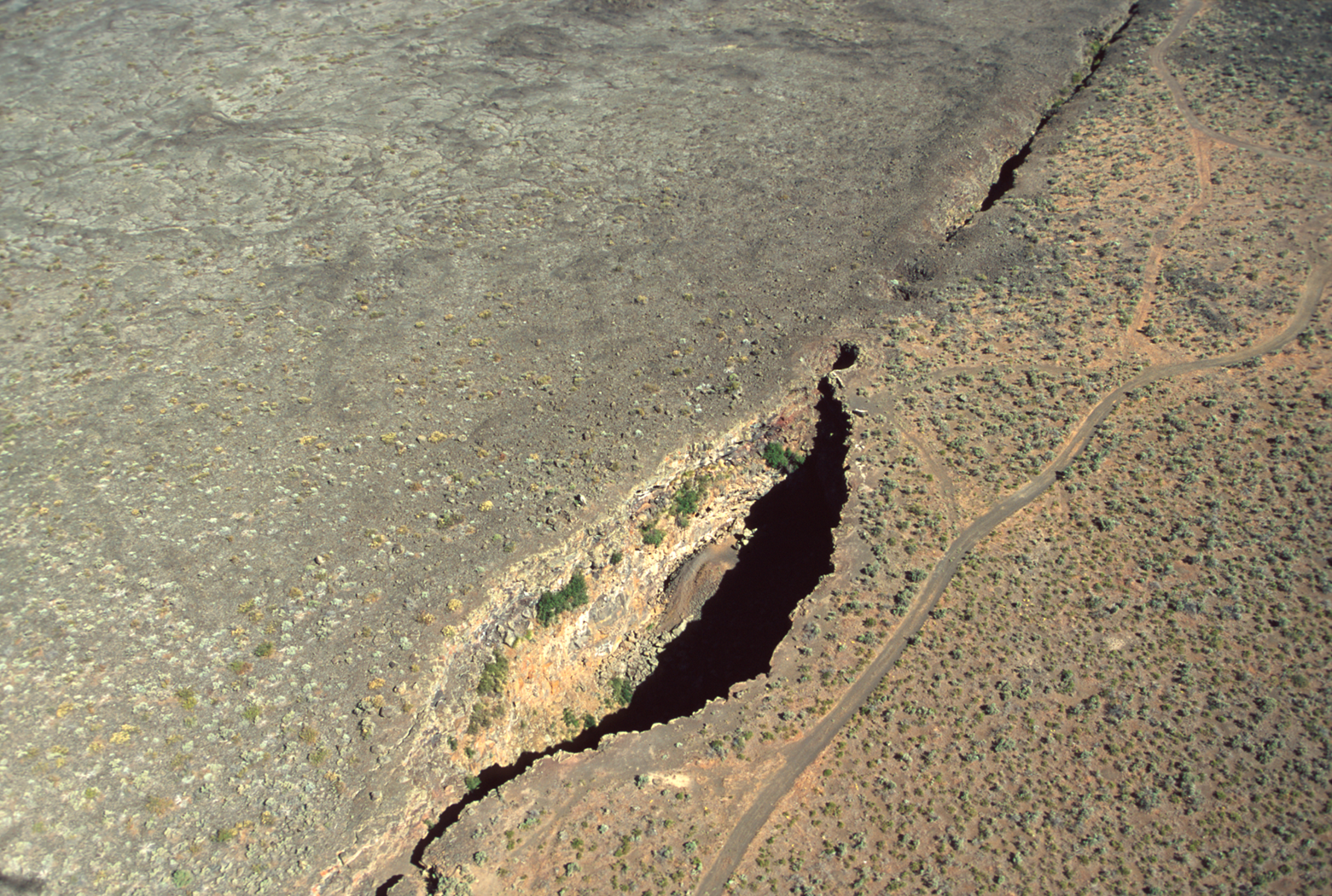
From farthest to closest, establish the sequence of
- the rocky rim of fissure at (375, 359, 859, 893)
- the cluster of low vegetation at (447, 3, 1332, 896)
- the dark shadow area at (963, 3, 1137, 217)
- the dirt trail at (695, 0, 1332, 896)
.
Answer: the dark shadow area at (963, 3, 1137, 217), the rocky rim of fissure at (375, 359, 859, 893), the dirt trail at (695, 0, 1332, 896), the cluster of low vegetation at (447, 3, 1332, 896)

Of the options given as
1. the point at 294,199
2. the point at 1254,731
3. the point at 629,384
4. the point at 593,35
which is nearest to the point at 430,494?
the point at 629,384

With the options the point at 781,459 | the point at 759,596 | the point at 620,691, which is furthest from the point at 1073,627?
the point at 620,691

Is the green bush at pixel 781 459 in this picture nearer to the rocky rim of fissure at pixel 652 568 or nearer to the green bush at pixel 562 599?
the rocky rim of fissure at pixel 652 568

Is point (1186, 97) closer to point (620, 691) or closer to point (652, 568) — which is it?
point (652, 568)

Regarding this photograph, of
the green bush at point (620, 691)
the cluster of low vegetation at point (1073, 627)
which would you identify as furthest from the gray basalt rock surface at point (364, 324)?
the cluster of low vegetation at point (1073, 627)

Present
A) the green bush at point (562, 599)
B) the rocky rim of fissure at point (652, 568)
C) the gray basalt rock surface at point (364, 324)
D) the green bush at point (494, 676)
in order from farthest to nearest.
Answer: the green bush at point (562, 599) → the rocky rim of fissure at point (652, 568) → the green bush at point (494, 676) → the gray basalt rock surface at point (364, 324)

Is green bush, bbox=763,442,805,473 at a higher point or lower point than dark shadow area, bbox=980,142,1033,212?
lower

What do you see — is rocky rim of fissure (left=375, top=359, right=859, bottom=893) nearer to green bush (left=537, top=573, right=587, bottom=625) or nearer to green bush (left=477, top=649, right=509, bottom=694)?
green bush (left=537, top=573, right=587, bottom=625)

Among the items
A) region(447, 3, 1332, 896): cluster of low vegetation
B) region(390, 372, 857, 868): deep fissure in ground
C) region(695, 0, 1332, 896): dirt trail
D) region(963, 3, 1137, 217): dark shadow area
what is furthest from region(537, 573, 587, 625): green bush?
region(963, 3, 1137, 217): dark shadow area
